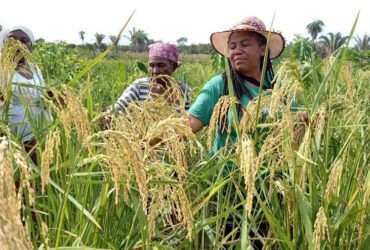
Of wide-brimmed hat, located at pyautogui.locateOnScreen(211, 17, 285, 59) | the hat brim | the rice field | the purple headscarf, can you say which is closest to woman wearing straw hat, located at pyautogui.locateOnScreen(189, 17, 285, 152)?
wide-brimmed hat, located at pyautogui.locateOnScreen(211, 17, 285, 59)

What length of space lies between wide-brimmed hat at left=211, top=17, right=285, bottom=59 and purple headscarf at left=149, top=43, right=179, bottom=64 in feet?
1.93

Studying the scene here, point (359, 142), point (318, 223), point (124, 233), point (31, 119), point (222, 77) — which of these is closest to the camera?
point (318, 223)

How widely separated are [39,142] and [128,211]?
266 mm

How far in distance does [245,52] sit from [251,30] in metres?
0.08

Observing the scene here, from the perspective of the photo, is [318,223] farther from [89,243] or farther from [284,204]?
[89,243]

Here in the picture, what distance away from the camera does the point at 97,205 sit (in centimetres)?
135

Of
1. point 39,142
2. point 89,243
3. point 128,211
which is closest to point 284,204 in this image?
point 128,211

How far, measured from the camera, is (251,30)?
2301mm

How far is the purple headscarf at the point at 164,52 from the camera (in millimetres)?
3230

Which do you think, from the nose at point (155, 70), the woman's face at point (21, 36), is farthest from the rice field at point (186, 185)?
the nose at point (155, 70)

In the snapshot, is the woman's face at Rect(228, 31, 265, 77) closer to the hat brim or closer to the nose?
the hat brim

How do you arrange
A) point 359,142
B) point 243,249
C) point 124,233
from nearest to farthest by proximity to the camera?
point 243,249 < point 124,233 < point 359,142

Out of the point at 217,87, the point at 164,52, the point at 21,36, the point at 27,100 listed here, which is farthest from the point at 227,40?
the point at 27,100

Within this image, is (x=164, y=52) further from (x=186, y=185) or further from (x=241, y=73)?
(x=186, y=185)
